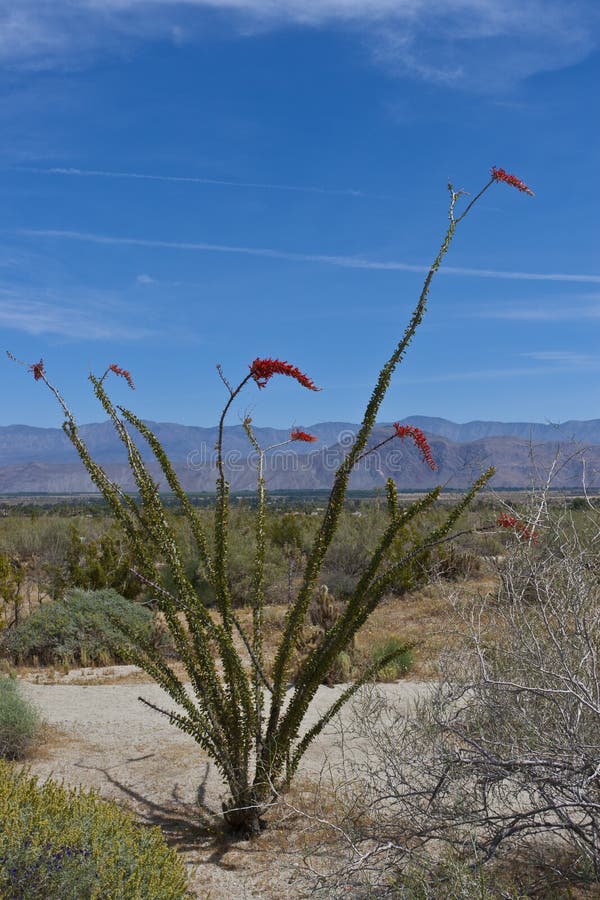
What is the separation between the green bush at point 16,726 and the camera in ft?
20.4

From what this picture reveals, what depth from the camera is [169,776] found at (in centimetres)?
590

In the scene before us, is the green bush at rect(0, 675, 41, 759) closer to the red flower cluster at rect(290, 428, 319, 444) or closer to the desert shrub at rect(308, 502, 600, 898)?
the desert shrub at rect(308, 502, 600, 898)

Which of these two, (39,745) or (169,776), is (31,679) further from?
(169,776)

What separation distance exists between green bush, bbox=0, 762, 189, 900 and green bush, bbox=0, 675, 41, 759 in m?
2.64

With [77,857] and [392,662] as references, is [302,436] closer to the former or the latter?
[77,857]

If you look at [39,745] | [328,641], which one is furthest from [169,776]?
[328,641]

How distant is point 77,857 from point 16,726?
3.36 meters

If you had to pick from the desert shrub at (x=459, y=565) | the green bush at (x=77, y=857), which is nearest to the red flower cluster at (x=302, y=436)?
the green bush at (x=77, y=857)

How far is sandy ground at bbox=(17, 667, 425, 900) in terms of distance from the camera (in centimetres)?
440

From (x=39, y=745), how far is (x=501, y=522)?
437 cm

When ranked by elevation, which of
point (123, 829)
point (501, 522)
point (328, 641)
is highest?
point (501, 522)

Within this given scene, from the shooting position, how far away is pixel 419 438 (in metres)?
4.39

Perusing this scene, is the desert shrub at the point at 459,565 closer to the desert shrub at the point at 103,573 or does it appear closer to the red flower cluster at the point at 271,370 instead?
the desert shrub at the point at 103,573

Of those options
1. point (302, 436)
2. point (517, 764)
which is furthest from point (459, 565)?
point (517, 764)
